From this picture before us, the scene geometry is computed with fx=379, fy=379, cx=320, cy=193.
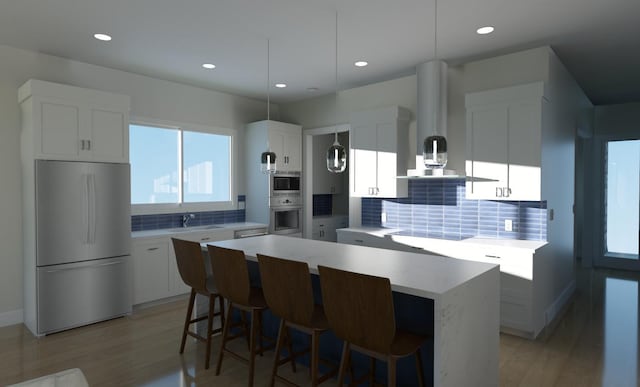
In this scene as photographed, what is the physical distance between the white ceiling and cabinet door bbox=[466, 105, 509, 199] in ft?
2.28

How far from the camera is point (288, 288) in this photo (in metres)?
2.36

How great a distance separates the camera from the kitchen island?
193cm

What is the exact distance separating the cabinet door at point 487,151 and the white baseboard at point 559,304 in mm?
1374

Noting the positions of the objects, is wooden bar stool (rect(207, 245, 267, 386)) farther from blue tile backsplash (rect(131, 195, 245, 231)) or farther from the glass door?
the glass door

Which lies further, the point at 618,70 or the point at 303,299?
the point at 618,70

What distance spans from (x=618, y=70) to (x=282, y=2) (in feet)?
14.6

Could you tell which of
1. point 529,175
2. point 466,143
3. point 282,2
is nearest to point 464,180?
point 466,143

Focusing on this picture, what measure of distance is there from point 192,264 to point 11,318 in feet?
8.30

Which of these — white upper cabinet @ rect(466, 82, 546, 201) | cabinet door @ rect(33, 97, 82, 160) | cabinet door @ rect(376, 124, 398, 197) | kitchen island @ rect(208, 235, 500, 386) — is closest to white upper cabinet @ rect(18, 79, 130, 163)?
cabinet door @ rect(33, 97, 82, 160)

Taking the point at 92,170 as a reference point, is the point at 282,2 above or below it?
above

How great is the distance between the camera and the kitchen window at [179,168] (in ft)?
16.5

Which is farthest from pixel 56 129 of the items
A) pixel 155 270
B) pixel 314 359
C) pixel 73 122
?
pixel 314 359

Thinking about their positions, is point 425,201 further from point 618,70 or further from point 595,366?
point 618,70

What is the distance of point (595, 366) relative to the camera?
3.06m
